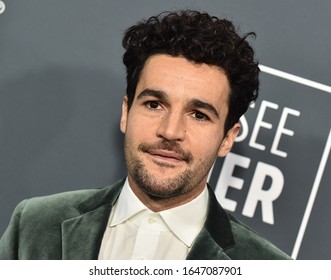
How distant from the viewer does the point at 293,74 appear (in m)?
1.88

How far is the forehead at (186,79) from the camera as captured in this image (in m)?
1.56

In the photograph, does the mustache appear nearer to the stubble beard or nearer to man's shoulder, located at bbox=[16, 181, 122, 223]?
the stubble beard

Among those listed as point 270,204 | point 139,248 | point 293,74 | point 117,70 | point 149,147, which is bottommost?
point 139,248

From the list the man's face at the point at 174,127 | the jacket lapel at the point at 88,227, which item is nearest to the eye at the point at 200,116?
the man's face at the point at 174,127

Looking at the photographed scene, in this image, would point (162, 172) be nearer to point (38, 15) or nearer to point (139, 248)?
point (139, 248)

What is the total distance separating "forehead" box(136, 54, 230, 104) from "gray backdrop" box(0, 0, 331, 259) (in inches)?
12.1

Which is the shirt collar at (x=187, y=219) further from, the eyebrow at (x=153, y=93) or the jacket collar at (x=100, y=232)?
the eyebrow at (x=153, y=93)

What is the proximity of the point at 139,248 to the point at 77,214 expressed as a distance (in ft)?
0.69

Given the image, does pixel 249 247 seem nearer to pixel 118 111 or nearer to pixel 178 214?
pixel 178 214

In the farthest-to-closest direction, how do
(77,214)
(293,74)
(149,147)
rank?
(293,74) < (77,214) < (149,147)

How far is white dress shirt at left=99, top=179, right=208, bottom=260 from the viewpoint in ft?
5.23

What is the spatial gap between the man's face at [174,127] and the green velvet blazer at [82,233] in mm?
132

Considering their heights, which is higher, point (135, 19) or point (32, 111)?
point (135, 19)

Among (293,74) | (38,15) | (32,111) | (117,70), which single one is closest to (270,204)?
(293,74)
